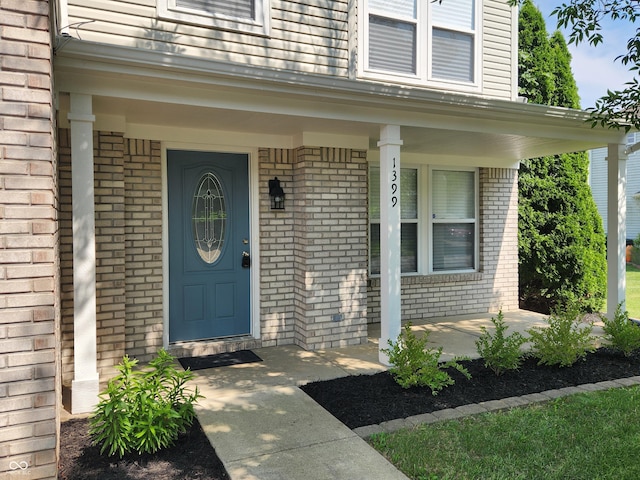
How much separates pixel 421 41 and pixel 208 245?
3984 mm

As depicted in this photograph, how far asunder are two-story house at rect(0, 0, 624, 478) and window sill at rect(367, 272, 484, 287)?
5 centimetres

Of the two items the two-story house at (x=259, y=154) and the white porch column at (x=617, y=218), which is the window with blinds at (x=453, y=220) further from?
the white porch column at (x=617, y=218)

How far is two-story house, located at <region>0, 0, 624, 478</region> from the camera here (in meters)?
4.32

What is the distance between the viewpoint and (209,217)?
6.07 m

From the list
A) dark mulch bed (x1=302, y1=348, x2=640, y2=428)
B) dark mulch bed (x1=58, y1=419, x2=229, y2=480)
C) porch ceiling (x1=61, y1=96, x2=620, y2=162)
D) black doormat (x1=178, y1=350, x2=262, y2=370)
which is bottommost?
dark mulch bed (x1=58, y1=419, x2=229, y2=480)

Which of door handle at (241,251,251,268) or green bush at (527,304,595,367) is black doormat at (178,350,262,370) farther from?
green bush at (527,304,595,367)

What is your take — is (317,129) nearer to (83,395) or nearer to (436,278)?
(436,278)

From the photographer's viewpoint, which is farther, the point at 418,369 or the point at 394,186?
the point at 394,186

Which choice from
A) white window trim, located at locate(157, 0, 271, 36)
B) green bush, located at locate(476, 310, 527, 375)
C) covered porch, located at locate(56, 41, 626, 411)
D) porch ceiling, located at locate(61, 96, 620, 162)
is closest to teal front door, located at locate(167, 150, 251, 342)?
covered porch, located at locate(56, 41, 626, 411)

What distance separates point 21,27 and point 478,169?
703 centimetres

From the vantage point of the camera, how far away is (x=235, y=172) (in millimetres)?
6184

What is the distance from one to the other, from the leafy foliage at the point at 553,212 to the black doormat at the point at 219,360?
18.6 ft

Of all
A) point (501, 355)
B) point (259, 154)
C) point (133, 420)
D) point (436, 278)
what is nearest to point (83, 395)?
point (133, 420)

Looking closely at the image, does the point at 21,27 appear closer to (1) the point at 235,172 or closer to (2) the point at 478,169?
(1) the point at 235,172
